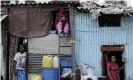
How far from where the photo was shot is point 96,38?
640 inches

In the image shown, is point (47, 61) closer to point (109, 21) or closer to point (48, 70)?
point (48, 70)

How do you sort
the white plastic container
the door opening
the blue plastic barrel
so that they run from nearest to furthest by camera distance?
the blue plastic barrel
the white plastic container
the door opening

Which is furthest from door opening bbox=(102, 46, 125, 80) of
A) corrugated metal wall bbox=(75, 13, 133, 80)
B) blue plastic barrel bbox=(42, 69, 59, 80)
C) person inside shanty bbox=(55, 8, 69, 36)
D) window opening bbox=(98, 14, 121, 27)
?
blue plastic barrel bbox=(42, 69, 59, 80)

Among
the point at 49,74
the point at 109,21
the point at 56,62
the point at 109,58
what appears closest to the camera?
the point at 49,74

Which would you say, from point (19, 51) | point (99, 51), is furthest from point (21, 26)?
point (99, 51)

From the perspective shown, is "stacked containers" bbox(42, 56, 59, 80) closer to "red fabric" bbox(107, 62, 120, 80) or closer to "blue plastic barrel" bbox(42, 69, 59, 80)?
"blue plastic barrel" bbox(42, 69, 59, 80)

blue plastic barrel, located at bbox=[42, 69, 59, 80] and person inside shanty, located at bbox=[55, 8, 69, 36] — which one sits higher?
person inside shanty, located at bbox=[55, 8, 69, 36]

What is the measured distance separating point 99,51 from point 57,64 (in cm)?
179

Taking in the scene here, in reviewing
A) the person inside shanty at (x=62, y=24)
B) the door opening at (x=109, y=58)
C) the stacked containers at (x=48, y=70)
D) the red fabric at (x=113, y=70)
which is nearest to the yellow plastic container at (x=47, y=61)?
the stacked containers at (x=48, y=70)

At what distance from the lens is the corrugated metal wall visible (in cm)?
1620

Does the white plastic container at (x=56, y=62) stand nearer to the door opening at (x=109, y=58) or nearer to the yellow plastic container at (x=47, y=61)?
the yellow plastic container at (x=47, y=61)

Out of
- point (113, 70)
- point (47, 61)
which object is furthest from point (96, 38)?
point (47, 61)

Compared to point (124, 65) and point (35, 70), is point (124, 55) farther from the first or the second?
point (35, 70)

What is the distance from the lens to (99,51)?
53.4 feet
